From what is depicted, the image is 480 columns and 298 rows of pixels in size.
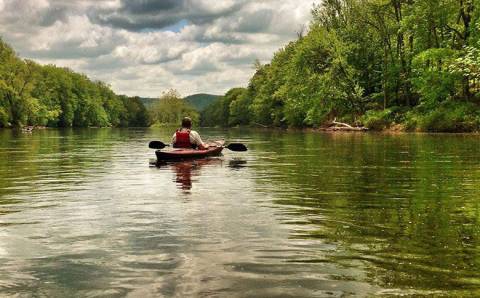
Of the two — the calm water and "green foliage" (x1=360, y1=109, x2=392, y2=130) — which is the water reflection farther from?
"green foliage" (x1=360, y1=109, x2=392, y2=130)

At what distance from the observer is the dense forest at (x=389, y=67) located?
46062 millimetres

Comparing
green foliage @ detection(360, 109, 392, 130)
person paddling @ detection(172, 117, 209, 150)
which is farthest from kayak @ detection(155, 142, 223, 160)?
green foliage @ detection(360, 109, 392, 130)

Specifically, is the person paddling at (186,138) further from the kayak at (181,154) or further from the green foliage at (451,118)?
the green foliage at (451,118)

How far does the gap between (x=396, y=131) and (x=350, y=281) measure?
161ft

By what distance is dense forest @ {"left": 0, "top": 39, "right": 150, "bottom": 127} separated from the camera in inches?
3703

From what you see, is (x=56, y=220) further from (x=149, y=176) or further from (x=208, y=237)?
(x=149, y=176)

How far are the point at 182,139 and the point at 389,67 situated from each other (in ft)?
140

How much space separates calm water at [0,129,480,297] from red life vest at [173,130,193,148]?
6001 mm

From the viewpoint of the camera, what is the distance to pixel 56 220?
915cm

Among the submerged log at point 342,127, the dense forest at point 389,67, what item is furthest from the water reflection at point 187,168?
the submerged log at point 342,127

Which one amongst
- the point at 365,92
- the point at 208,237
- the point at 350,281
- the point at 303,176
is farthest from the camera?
the point at 365,92

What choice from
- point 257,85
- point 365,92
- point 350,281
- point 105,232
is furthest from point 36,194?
point 257,85

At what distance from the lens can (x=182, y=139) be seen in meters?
21.8

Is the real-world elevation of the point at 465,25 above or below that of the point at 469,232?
above
